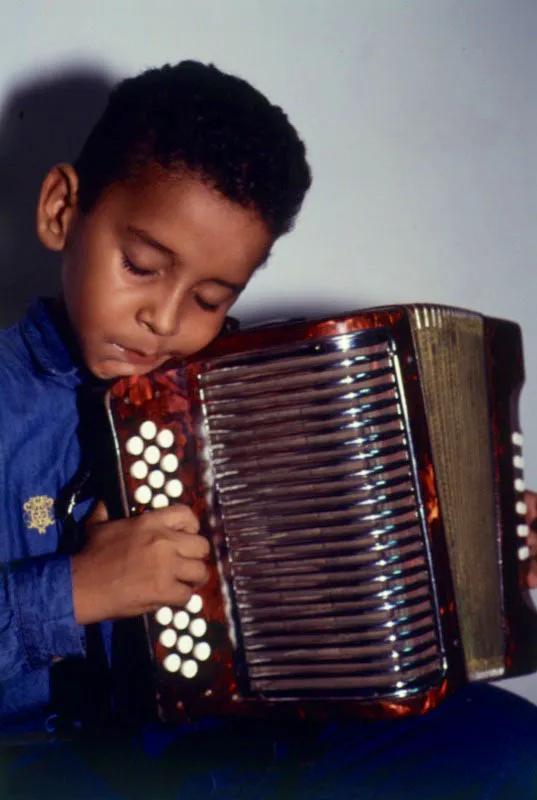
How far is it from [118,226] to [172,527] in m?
0.32

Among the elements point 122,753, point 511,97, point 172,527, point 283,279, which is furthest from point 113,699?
point 511,97

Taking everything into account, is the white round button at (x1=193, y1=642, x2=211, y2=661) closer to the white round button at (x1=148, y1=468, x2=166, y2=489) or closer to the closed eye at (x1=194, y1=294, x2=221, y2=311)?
the white round button at (x1=148, y1=468, x2=166, y2=489)

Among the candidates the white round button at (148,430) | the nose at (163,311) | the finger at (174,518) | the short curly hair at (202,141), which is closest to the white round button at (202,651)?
the finger at (174,518)

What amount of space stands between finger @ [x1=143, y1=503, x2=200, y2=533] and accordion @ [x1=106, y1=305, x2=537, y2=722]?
0.4 inches

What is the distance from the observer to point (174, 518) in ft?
2.63

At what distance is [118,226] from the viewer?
822mm

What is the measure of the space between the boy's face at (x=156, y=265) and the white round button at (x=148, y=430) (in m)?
0.09

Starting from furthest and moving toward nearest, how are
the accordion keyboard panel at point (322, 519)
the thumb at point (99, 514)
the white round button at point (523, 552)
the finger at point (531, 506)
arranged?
the finger at point (531, 506) < the white round button at point (523, 552) < the thumb at point (99, 514) < the accordion keyboard panel at point (322, 519)

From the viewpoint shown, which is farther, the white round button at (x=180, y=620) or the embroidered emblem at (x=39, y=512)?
the embroidered emblem at (x=39, y=512)

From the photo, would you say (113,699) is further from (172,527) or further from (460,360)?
(460,360)

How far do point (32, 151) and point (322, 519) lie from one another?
2.11 feet

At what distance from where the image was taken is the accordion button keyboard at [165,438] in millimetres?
801

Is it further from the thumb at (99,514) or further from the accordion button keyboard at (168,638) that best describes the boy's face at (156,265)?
the accordion button keyboard at (168,638)

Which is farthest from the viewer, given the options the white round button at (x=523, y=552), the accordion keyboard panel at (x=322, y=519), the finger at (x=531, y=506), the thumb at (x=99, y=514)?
the finger at (x=531, y=506)
